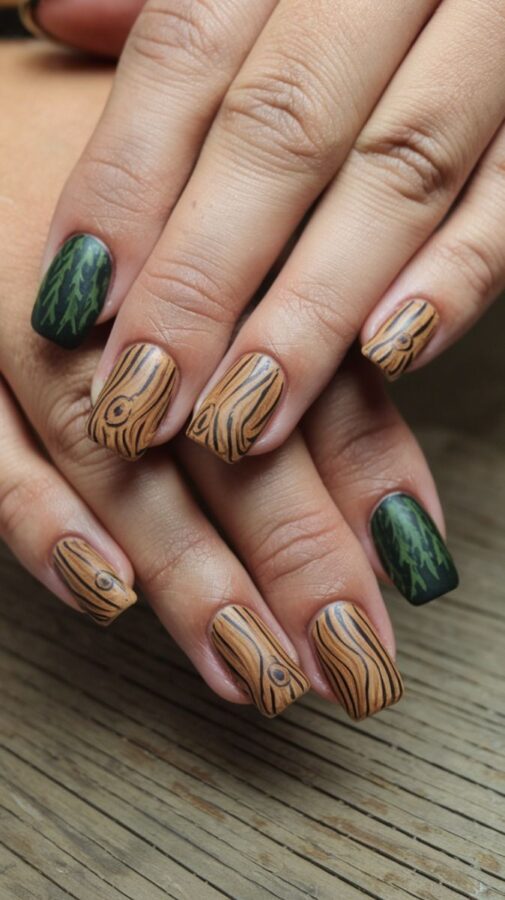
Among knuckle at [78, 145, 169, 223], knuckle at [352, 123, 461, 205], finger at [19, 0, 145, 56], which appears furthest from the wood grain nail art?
finger at [19, 0, 145, 56]

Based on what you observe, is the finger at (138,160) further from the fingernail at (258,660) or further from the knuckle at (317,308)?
the fingernail at (258,660)

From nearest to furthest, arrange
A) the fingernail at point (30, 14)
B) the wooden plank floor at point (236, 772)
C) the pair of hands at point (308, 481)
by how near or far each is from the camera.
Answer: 1. the wooden plank floor at point (236, 772)
2. the pair of hands at point (308, 481)
3. the fingernail at point (30, 14)

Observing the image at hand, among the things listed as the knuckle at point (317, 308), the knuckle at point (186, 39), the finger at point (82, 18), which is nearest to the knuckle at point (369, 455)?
the knuckle at point (317, 308)

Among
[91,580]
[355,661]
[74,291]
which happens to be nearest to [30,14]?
[74,291]

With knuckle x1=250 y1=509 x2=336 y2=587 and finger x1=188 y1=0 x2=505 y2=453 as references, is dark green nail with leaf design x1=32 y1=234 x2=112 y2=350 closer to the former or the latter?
finger x1=188 y1=0 x2=505 y2=453

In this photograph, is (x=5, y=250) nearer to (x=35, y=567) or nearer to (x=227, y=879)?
(x=35, y=567)

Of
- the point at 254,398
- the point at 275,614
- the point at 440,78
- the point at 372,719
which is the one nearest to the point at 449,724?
the point at 372,719
